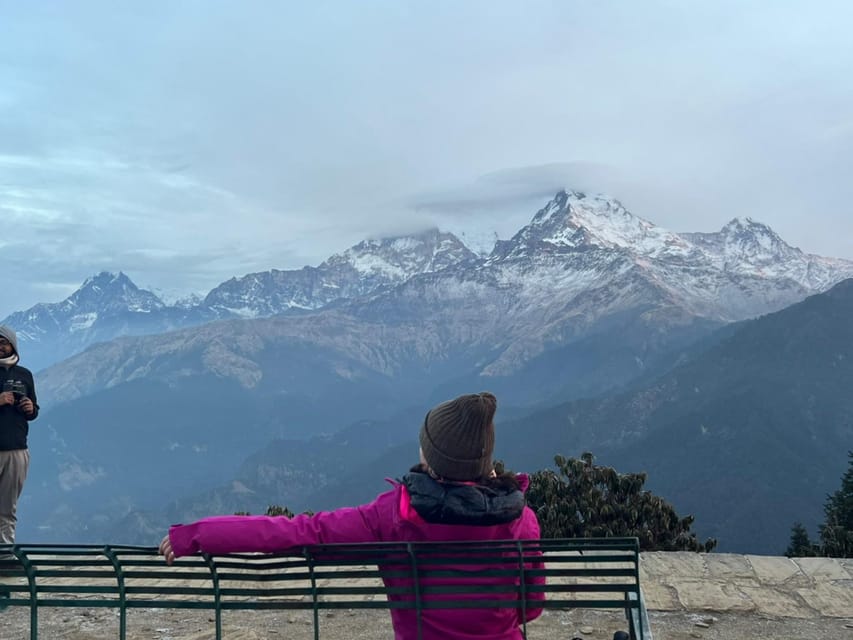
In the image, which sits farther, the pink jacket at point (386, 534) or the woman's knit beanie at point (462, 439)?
the woman's knit beanie at point (462, 439)

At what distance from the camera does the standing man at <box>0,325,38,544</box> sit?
7762 millimetres

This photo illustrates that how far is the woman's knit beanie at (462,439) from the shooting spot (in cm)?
371

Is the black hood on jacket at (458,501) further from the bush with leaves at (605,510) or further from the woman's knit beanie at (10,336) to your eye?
the bush with leaves at (605,510)

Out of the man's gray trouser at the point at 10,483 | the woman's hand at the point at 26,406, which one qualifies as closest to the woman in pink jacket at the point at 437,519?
the woman's hand at the point at 26,406

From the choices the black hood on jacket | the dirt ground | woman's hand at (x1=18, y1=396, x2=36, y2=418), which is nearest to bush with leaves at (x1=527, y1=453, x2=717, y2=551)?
the dirt ground

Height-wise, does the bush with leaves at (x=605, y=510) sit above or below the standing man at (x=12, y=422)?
below

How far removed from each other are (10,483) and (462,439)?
20.5ft

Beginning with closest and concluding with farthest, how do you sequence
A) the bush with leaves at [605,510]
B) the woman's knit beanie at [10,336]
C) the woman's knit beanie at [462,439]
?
the woman's knit beanie at [462,439] → the woman's knit beanie at [10,336] → the bush with leaves at [605,510]

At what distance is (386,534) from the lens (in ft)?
12.5

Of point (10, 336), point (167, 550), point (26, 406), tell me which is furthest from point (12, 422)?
point (167, 550)

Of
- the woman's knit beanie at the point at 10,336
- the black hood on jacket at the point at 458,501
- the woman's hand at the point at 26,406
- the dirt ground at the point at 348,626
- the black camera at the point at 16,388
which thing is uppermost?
the woman's knit beanie at the point at 10,336

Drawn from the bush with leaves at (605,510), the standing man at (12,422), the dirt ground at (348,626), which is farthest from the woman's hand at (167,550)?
the bush with leaves at (605,510)

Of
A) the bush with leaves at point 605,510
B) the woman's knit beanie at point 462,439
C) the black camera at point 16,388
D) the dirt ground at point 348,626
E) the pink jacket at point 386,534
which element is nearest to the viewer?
the pink jacket at point 386,534

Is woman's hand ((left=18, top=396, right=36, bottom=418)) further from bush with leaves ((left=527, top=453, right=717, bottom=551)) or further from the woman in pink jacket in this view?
bush with leaves ((left=527, top=453, right=717, bottom=551))
